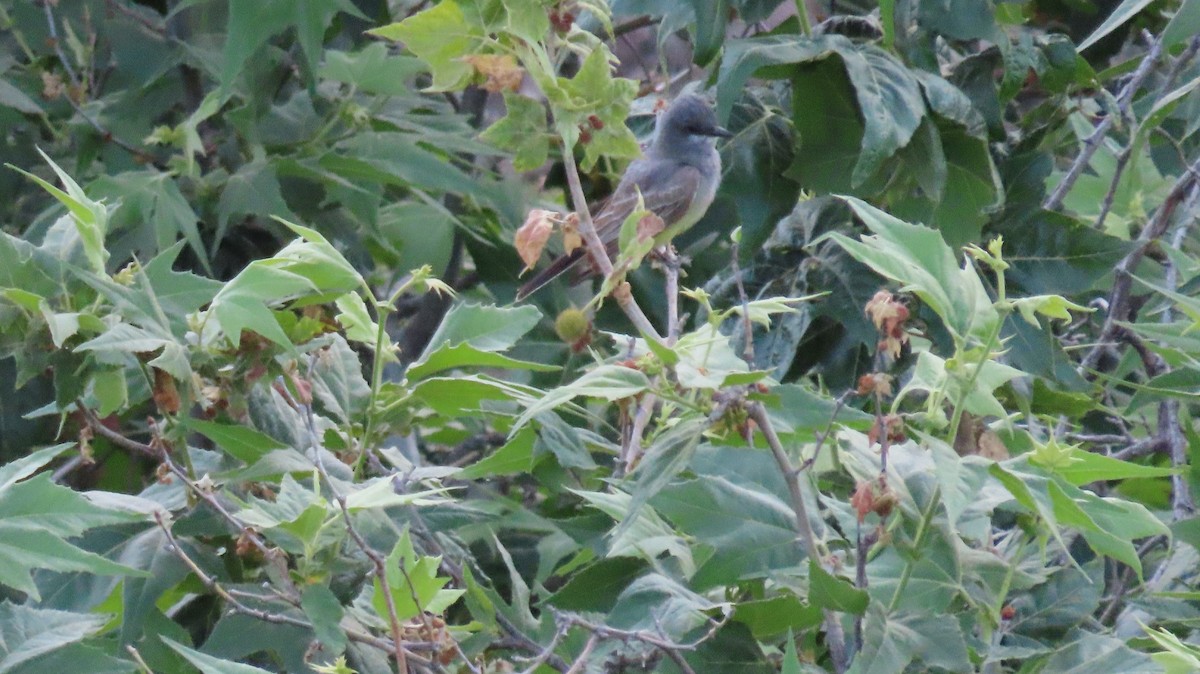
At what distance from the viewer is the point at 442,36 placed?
5.27ft

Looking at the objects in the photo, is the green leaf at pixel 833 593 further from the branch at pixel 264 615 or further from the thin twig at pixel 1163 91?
the thin twig at pixel 1163 91

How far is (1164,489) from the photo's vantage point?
328 cm

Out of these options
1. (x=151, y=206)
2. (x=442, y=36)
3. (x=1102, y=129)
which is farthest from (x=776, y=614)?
(x=151, y=206)

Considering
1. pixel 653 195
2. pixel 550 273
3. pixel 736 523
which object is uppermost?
pixel 736 523

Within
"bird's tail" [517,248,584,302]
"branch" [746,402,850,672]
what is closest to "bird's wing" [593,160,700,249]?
"bird's tail" [517,248,584,302]

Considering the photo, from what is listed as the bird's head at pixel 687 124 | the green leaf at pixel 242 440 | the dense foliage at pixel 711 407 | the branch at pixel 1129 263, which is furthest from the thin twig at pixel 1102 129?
the bird's head at pixel 687 124

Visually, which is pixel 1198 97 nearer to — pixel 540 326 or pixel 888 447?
pixel 888 447

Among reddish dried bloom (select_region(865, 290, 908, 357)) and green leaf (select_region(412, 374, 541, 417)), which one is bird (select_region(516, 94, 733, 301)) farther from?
reddish dried bloom (select_region(865, 290, 908, 357))

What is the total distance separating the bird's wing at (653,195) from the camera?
4230 millimetres

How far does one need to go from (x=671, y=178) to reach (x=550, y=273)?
47.8 inches

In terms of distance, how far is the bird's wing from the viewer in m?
4.23

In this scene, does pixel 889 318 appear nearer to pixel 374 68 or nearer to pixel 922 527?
pixel 922 527

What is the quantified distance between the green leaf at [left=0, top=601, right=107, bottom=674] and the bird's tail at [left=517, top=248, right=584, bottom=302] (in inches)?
88.1

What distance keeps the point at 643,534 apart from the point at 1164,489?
2.14m
